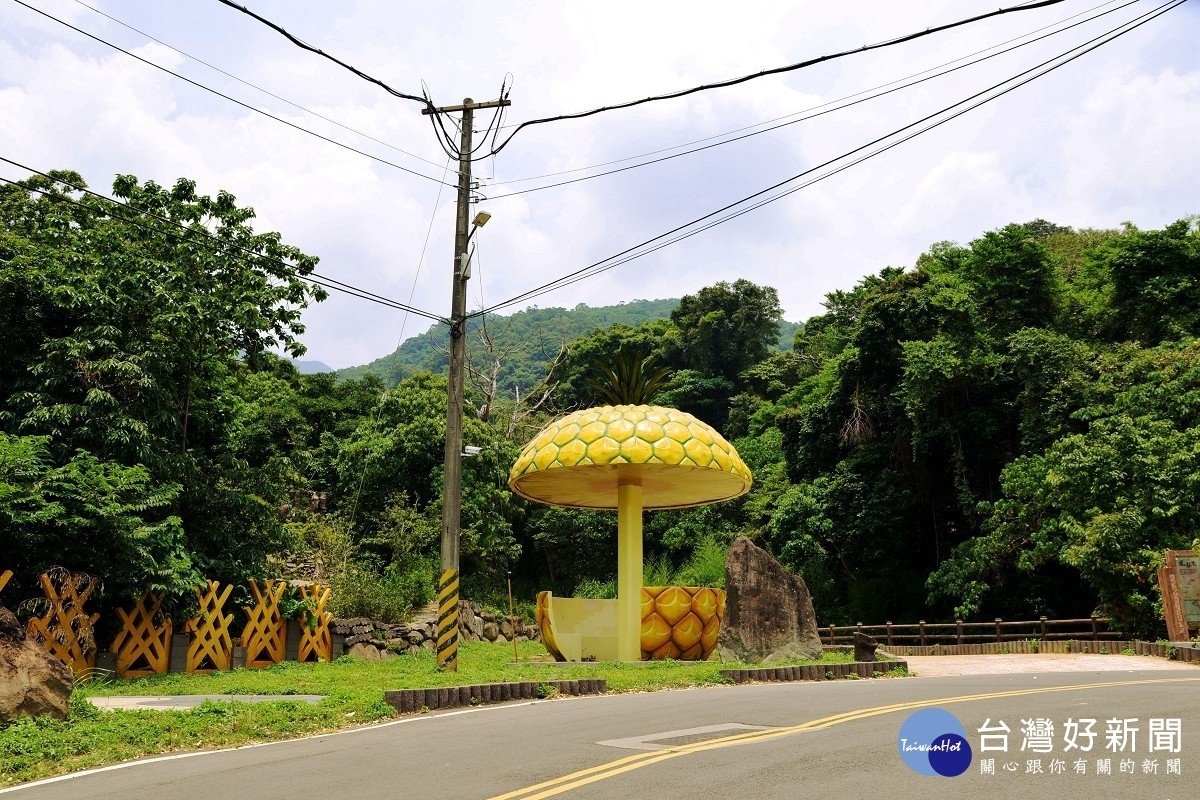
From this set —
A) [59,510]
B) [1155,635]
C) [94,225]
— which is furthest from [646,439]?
[1155,635]

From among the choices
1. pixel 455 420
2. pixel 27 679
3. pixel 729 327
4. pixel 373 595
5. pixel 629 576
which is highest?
A: pixel 729 327

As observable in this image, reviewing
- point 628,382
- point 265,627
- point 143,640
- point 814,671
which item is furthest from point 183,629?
point 814,671

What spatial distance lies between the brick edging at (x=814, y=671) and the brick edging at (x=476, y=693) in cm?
256

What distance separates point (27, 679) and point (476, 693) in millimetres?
5167

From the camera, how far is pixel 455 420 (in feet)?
52.5

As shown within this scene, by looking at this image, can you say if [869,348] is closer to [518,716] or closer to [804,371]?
[804,371]

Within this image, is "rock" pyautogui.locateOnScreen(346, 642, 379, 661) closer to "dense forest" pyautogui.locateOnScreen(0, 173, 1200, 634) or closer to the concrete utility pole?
"dense forest" pyautogui.locateOnScreen(0, 173, 1200, 634)

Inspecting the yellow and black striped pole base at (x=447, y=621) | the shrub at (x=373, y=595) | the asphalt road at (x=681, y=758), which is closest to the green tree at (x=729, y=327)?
the shrub at (x=373, y=595)

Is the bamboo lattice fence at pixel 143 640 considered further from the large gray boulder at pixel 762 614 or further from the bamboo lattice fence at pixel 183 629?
the large gray boulder at pixel 762 614

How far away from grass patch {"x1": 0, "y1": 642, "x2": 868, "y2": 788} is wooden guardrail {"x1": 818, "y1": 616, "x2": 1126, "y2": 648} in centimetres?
1006

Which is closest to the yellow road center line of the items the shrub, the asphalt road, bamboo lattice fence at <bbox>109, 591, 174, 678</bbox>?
the asphalt road

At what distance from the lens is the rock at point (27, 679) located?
30.1 feet

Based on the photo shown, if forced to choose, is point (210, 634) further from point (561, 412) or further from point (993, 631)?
point (561, 412)

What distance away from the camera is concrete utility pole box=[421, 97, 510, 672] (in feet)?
50.2
